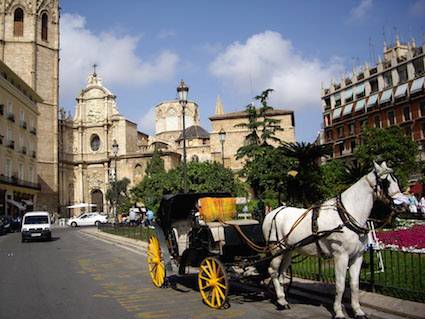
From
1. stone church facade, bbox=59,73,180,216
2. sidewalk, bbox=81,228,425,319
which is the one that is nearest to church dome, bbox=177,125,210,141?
stone church facade, bbox=59,73,180,216

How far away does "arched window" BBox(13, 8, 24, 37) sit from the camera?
52125 mm

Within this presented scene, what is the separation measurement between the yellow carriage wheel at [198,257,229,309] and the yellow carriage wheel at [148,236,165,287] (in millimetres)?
1631

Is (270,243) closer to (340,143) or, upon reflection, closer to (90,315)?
(90,315)

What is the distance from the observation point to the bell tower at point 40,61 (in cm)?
5103

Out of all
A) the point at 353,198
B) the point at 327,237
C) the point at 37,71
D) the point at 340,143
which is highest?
the point at 37,71

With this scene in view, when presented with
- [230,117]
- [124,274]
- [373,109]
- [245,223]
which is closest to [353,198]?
[245,223]

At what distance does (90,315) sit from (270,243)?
2964mm

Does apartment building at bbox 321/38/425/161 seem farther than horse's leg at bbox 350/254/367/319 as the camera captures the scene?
Yes

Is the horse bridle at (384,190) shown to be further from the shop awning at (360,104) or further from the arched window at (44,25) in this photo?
the arched window at (44,25)

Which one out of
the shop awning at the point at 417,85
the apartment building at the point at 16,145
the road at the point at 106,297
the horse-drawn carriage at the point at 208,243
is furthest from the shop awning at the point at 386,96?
the horse-drawn carriage at the point at 208,243

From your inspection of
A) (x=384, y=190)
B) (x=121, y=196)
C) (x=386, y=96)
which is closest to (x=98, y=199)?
(x=121, y=196)

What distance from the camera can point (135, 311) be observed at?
6.48 meters

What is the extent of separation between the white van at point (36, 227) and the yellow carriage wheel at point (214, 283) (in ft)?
54.9

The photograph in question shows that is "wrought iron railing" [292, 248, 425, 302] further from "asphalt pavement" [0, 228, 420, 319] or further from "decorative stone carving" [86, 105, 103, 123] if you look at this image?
"decorative stone carving" [86, 105, 103, 123]
